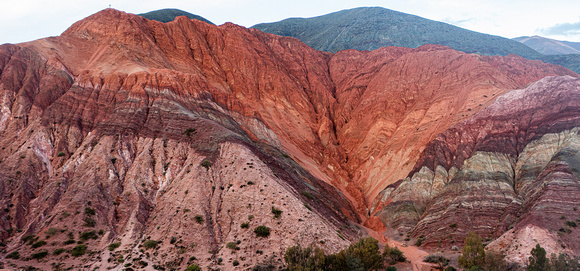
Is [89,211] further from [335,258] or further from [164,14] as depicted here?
[164,14]

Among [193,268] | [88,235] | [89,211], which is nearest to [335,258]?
[193,268]

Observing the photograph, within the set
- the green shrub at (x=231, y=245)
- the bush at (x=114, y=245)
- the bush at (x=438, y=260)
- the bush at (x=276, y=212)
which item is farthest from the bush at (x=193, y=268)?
the bush at (x=438, y=260)

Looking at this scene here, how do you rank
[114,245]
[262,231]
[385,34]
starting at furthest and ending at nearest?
A: [385,34] → [262,231] → [114,245]

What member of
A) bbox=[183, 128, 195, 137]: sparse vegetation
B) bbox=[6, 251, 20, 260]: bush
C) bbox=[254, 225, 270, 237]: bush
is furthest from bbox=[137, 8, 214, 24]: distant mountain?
bbox=[254, 225, 270, 237]: bush

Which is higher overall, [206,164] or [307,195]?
[206,164]

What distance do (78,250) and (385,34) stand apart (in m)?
146

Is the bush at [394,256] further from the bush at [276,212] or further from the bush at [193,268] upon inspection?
the bush at [193,268]

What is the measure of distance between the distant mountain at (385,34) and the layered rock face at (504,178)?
3673 inches

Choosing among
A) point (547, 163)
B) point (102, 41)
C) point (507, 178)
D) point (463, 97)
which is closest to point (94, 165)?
point (102, 41)

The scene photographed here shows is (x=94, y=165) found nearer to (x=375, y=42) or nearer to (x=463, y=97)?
(x=463, y=97)

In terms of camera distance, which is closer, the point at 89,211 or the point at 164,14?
the point at 89,211

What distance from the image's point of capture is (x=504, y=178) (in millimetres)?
48812

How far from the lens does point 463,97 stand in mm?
71062

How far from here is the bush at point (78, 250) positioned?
3478cm
